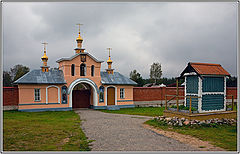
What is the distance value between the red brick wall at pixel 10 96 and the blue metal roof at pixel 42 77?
3.65ft

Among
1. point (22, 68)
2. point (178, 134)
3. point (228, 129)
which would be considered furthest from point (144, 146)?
point (22, 68)

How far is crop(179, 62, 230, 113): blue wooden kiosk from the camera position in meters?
13.3

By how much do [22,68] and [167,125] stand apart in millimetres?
36304

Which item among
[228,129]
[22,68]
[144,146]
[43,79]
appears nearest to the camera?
[144,146]

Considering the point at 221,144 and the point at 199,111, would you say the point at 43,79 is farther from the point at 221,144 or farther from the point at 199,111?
the point at 221,144

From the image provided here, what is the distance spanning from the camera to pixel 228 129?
11.8 meters

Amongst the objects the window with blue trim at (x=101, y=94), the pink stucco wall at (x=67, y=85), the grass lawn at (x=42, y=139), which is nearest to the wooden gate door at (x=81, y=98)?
the pink stucco wall at (x=67, y=85)

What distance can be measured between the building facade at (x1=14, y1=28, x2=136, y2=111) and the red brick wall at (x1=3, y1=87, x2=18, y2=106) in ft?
2.46

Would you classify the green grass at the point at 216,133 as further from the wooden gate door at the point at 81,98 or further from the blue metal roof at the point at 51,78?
the wooden gate door at the point at 81,98

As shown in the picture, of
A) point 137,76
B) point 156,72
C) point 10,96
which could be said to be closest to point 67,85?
point 10,96

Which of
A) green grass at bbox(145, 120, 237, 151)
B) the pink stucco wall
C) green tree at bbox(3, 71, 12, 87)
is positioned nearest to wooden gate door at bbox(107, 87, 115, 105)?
the pink stucco wall

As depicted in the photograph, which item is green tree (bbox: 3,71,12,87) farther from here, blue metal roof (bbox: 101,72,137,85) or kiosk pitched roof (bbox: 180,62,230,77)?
kiosk pitched roof (bbox: 180,62,230,77)

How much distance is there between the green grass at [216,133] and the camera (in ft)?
28.8

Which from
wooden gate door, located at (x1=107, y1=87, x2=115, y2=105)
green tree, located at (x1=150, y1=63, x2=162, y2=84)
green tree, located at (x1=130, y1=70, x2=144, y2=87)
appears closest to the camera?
wooden gate door, located at (x1=107, y1=87, x2=115, y2=105)
